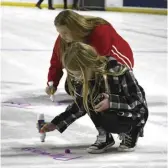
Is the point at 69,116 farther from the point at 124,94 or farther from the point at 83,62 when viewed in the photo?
the point at 83,62

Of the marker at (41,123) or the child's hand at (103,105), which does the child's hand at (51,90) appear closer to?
the marker at (41,123)

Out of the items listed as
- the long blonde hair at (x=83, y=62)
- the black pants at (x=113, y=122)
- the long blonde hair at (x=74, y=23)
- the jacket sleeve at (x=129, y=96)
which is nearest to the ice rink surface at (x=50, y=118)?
the black pants at (x=113, y=122)

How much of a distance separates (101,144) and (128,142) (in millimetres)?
120

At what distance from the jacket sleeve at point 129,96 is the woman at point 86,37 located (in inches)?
10.4

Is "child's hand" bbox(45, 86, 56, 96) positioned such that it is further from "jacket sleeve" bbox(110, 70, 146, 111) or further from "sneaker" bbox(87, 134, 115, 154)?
"jacket sleeve" bbox(110, 70, 146, 111)

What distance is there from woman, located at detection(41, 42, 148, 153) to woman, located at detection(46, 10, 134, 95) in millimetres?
201

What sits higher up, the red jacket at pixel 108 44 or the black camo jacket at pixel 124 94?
the red jacket at pixel 108 44

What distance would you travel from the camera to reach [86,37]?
2707 mm

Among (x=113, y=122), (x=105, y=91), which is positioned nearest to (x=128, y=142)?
(x=113, y=122)

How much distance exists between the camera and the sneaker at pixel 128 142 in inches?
104

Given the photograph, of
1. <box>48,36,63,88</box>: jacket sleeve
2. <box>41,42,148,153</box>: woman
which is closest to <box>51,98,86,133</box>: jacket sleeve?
<box>41,42,148,153</box>: woman

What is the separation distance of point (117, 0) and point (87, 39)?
46.1 ft

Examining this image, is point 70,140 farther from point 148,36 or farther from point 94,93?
point 148,36

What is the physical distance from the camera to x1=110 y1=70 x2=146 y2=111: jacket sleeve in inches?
96.0
